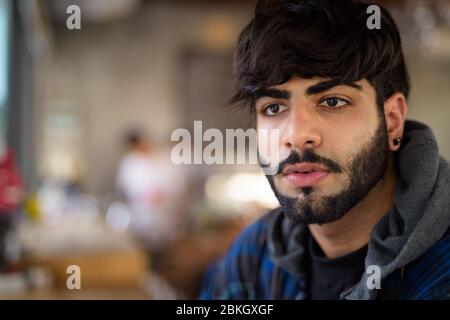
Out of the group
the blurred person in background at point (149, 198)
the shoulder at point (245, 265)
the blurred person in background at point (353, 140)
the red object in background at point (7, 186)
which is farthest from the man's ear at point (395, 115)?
the blurred person in background at point (149, 198)

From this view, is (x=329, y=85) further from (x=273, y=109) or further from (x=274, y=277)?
(x=274, y=277)

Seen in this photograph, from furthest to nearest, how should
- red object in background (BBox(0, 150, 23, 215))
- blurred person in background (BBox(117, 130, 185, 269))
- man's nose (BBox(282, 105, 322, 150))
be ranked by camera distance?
blurred person in background (BBox(117, 130, 185, 269)) < red object in background (BBox(0, 150, 23, 215)) < man's nose (BBox(282, 105, 322, 150))

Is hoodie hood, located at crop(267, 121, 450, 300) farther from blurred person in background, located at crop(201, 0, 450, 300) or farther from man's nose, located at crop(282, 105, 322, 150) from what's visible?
man's nose, located at crop(282, 105, 322, 150)

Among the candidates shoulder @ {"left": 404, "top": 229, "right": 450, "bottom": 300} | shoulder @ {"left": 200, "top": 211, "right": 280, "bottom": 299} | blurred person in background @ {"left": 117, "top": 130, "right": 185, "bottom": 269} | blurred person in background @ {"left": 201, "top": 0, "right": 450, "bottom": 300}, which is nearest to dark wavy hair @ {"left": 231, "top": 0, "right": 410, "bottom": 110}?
blurred person in background @ {"left": 201, "top": 0, "right": 450, "bottom": 300}

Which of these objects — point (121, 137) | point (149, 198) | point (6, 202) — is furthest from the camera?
point (121, 137)

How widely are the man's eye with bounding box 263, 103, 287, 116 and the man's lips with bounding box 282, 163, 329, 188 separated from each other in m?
0.06

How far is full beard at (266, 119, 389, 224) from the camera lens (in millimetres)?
536

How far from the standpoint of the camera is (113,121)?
253 inches

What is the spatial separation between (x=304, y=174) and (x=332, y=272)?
0.18 m

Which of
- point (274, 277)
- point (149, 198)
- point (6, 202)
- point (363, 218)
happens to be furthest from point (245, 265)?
point (149, 198)

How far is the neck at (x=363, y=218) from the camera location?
595mm

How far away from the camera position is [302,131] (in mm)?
531

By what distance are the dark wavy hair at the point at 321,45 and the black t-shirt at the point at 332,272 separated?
181 millimetres

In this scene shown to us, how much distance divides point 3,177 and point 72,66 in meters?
4.81
